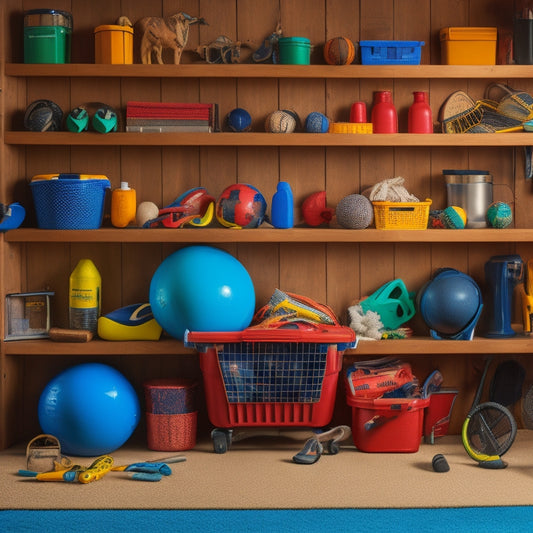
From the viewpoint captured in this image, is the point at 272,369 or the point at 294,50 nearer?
the point at 272,369

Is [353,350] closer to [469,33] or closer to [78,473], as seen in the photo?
[78,473]

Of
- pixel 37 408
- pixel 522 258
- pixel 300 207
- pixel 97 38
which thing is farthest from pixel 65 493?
pixel 522 258

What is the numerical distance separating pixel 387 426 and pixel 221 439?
0.88 meters

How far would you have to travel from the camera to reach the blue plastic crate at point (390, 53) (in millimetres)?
4766

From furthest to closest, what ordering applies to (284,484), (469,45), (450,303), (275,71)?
(469,45)
(275,71)
(450,303)
(284,484)

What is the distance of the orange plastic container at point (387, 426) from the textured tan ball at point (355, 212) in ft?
3.11

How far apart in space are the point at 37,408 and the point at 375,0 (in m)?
3.05

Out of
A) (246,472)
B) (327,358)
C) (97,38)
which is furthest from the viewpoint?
(97,38)

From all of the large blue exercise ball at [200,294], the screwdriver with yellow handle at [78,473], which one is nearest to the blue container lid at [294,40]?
the large blue exercise ball at [200,294]

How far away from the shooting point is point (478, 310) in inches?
184

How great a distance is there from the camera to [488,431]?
14.3 ft

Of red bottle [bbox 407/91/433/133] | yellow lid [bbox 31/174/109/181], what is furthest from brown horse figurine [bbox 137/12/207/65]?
red bottle [bbox 407/91/433/133]

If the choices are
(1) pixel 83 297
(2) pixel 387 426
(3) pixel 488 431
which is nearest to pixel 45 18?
(1) pixel 83 297

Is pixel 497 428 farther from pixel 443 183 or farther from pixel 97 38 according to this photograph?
pixel 97 38
